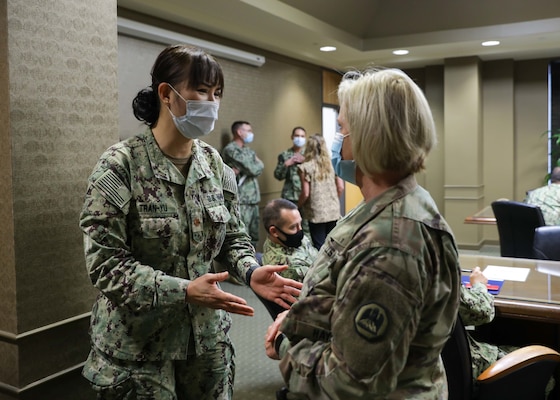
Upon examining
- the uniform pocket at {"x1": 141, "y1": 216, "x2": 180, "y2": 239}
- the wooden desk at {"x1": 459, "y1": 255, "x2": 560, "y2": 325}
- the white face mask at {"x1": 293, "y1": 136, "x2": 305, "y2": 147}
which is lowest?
the wooden desk at {"x1": 459, "y1": 255, "x2": 560, "y2": 325}

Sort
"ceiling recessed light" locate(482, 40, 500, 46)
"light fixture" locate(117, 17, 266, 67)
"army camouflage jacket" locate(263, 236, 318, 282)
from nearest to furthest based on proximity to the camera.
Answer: "army camouflage jacket" locate(263, 236, 318, 282), "light fixture" locate(117, 17, 266, 67), "ceiling recessed light" locate(482, 40, 500, 46)

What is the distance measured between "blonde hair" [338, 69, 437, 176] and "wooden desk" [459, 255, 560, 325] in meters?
1.25

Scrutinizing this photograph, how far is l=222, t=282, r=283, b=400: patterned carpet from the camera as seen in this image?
9.50 ft

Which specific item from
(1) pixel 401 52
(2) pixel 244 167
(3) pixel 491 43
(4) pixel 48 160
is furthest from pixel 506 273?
(1) pixel 401 52

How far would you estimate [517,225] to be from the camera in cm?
373

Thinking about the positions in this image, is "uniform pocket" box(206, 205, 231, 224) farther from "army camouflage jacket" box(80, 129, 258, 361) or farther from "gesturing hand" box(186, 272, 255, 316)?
"gesturing hand" box(186, 272, 255, 316)

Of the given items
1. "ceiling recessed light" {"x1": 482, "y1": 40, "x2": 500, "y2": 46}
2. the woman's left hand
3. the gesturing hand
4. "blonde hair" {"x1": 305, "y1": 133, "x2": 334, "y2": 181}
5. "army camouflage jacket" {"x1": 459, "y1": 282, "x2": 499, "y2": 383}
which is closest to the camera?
the gesturing hand

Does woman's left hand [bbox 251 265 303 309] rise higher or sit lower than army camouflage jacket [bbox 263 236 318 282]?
higher

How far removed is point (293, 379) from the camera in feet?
3.16

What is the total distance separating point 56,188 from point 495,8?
227 inches

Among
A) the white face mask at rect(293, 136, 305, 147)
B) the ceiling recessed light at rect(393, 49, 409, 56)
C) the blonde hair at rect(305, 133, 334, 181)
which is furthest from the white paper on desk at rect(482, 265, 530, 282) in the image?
the ceiling recessed light at rect(393, 49, 409, 56)

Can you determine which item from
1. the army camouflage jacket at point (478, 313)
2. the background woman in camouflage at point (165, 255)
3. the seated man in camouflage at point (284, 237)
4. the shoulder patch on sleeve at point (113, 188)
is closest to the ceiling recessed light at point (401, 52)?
the seated man in camouflage at point (284, 237)

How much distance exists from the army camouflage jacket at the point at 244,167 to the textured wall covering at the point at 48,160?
133 inches

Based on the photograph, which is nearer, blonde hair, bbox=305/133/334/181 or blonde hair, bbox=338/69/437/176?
blonde hair, bbox=338/69/437/176
